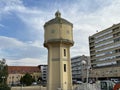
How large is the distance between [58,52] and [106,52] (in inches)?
2445

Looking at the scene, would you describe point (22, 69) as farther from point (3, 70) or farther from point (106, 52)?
point (3, 70)

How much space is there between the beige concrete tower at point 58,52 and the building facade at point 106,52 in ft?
170

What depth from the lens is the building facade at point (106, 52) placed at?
3418 inches

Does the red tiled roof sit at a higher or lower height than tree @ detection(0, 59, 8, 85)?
higher

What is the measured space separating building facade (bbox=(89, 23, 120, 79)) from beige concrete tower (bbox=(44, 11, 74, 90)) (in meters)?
Result: 51.8

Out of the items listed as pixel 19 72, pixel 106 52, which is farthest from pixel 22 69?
pixel 106 52

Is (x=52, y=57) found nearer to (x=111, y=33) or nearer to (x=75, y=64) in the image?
(x=111, y=33)

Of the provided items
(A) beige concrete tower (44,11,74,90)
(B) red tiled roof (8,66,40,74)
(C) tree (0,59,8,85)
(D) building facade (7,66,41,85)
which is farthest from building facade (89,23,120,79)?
(B) red tiled roof (8,66,40,74)

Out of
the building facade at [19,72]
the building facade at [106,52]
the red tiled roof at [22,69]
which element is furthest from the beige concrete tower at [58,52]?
the red tiled roof at [22,69]

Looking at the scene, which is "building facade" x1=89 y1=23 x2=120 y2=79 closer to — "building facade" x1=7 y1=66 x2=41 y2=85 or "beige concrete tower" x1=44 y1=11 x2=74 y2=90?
"building facade" x1=7 y1=66 x2=41 y2=85

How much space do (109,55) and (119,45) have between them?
825 cm

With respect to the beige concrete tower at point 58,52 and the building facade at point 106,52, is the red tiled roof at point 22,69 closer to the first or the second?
the building facade at point 106,52

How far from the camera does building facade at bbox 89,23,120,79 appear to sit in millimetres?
86812

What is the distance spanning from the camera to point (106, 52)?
310ft
